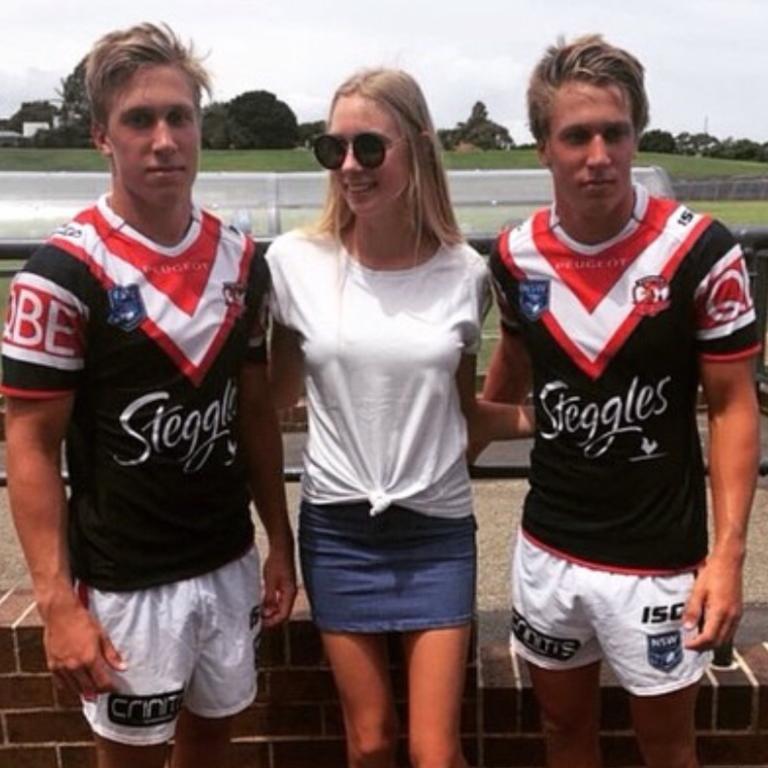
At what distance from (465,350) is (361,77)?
60 cm

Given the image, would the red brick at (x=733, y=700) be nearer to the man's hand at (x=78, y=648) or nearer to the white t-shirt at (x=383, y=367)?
the white t-shirt at (x=383, y=367)

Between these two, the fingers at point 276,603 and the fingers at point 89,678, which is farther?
the fingers at point 276,603

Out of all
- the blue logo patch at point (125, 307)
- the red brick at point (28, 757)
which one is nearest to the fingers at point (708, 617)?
the blue logo patch at point (125, 307)

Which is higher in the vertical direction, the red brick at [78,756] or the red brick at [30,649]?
the red brick at [30,649]

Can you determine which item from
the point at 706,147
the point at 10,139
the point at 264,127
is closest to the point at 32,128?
the point at 10,139

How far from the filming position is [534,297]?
2.25 m

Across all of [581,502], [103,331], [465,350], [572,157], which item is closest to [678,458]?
[581,502]

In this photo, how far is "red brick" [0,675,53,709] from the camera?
2.78 meters

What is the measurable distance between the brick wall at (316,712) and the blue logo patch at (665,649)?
0.56 m

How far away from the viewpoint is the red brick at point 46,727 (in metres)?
2.82

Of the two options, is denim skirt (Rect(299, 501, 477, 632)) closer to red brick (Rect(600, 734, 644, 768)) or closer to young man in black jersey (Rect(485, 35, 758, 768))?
young man in black jersey (Rect(485, 35, 758, 768))

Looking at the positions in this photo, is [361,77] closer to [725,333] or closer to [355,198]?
[355,198]

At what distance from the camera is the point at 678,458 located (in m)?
2.21

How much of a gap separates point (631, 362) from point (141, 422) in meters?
0.95
